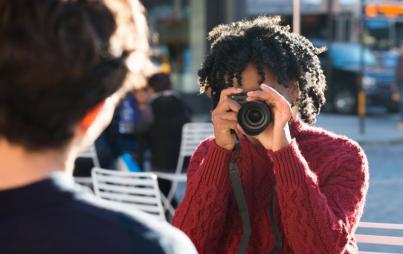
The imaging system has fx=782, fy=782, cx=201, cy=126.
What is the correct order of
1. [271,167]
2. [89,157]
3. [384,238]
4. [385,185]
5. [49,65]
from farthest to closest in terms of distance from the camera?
[385,185], [89,157], [384,238], [271,167], [49,65]

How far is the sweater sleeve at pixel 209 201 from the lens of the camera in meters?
2.20

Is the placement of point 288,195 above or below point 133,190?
above

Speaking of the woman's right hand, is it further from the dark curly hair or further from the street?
the street

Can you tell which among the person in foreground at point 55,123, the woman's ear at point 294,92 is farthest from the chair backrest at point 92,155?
the person in foreground at point 55,123

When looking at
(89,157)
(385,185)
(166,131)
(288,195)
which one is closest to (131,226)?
(288,195)

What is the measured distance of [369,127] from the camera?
50.4 ft

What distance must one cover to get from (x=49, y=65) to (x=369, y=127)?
1464 cm

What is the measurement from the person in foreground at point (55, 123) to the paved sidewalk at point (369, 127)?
1225cm

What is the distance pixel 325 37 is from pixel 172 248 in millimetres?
18296

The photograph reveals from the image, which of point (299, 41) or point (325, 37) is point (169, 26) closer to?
point (325, 37)

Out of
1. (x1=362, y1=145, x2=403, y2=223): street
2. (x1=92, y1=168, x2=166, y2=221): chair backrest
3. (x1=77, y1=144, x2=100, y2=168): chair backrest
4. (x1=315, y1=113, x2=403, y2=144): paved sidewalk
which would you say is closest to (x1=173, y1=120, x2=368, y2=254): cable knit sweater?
(x1=92, y1=168, x2=166, y2=221): chair backrest

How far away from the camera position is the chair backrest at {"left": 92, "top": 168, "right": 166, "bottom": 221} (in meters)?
4.19

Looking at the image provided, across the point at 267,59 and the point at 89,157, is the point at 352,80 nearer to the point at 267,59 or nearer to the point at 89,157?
the point at 89,157

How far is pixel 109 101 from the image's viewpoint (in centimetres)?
133
